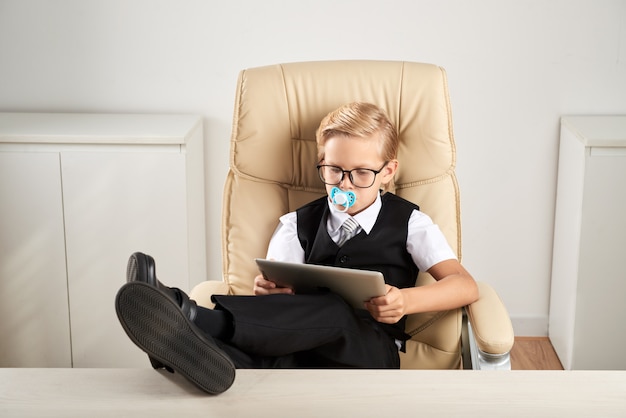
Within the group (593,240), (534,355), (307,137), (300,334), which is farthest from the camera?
(534,355)

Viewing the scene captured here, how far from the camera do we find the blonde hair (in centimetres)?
184

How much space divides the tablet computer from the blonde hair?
0.31 metres

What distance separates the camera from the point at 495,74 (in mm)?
2709

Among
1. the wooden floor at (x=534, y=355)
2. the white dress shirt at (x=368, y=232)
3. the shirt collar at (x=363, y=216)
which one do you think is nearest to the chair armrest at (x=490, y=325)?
the white dress shirt at (x=368, y=232)

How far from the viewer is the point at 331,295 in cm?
169

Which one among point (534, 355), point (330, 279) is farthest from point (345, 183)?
point (534, 355)

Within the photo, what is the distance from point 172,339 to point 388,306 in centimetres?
51

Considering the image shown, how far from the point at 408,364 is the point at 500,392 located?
55cm

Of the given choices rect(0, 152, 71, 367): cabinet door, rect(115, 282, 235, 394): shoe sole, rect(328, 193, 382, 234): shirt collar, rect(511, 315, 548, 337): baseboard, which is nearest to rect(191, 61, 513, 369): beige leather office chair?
rect(328, 193, 382, 234): shirt collar

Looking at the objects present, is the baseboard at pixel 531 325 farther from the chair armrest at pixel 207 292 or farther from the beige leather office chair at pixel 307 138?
the chair armrest at pixel 207 292

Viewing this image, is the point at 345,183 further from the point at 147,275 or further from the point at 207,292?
the point at 147,275

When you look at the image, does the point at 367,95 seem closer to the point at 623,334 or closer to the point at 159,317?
the point at 159,317

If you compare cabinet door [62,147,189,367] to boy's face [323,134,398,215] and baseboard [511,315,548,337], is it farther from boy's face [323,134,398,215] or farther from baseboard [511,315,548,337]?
baseboard [511,315,548,337]

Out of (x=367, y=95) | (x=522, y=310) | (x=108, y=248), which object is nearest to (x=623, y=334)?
(x=522, y=310)
